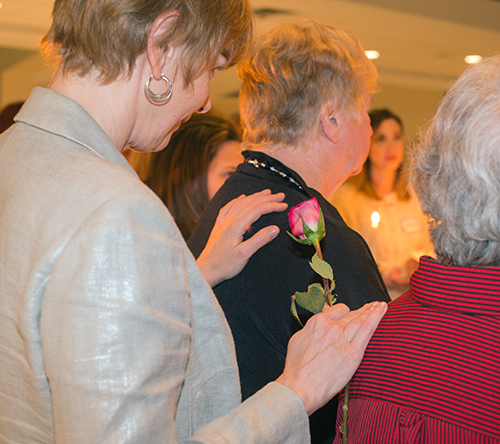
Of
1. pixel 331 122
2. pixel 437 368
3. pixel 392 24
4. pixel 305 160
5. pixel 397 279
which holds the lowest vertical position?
pixel 397 279

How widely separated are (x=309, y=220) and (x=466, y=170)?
0.24 m

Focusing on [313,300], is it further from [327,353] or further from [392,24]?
[392,24]

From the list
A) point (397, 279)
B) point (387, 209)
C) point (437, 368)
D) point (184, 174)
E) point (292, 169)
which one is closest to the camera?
point (437, 368)

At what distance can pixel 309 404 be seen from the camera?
30.4 inches

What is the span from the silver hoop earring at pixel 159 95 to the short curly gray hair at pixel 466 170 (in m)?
0.43

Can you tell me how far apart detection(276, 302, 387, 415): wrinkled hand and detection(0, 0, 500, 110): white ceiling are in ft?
9.57

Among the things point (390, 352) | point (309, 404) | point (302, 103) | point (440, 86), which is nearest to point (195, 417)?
point (309, 404)

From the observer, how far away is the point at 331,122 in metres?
1.38

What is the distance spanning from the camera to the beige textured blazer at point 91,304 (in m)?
0.59

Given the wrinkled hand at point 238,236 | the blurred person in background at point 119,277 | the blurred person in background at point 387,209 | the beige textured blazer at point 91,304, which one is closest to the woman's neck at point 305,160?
the wrinkled hand at point 238,236

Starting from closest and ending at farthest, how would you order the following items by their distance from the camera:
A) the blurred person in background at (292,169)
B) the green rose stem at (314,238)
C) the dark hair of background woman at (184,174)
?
1. the green rose stem at (314,238)
2. the blurred person in background at (292,169)
3. the dark hair of background woman at (184,174)

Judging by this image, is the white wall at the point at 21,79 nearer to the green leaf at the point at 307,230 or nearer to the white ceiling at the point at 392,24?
the white ceiling at the point at 392,24

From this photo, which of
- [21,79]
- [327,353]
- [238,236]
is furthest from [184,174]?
[21,79]

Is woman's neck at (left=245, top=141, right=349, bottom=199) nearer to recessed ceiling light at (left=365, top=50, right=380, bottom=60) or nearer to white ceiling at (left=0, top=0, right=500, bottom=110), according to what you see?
white ceiling at (left=0, top=0, right=500, bottom=110)
